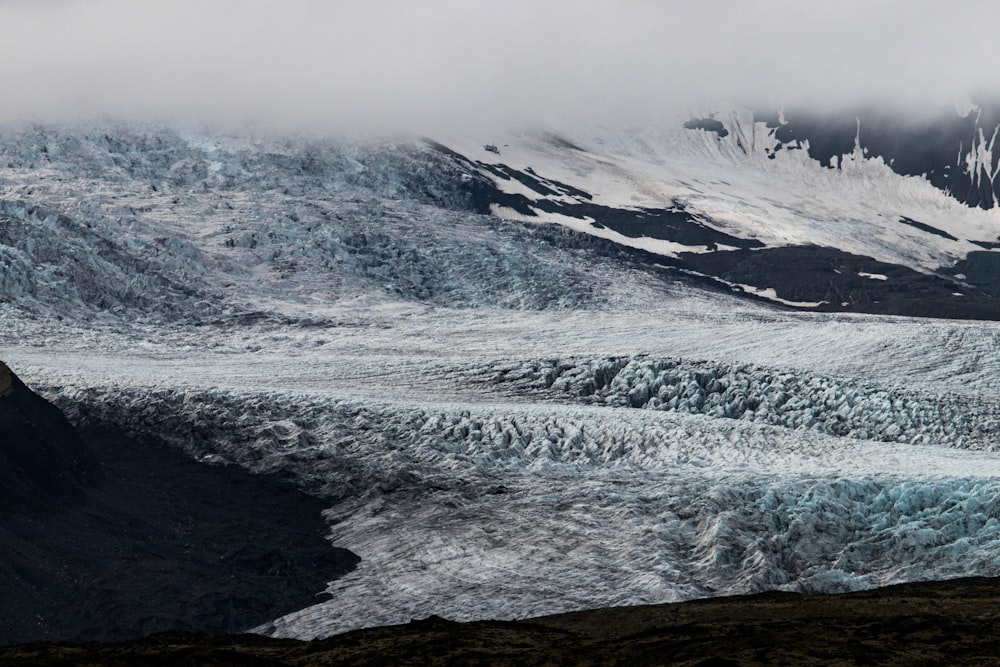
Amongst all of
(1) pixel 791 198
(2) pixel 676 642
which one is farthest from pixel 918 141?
(2) pixel 676 642

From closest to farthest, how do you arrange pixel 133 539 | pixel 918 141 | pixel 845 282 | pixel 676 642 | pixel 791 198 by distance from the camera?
pixel 676 642
pixel 133 539
pixel 845 282
pixel 791 198
pixel 918 141

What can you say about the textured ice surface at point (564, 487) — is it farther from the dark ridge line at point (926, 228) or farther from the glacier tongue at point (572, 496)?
the dark ridge line at point (926, 228)

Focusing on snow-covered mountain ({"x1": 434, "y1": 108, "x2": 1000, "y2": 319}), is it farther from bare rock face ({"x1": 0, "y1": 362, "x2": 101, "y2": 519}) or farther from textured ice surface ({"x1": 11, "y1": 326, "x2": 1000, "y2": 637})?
bare rock face ({"x1": 0, "y1": 362, "x2": 101, "y2": 519})

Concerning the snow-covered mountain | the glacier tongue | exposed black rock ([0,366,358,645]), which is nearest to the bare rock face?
exposed black rock ([0,366,358,645])

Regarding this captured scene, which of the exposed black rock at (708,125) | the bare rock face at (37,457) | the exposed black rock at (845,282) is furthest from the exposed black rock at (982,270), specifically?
the bare rock face at (37,457)

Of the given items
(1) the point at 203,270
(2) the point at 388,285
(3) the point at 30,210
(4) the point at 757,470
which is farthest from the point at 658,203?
(4) the point at 757,470

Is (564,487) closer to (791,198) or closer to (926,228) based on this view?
(791,198)
